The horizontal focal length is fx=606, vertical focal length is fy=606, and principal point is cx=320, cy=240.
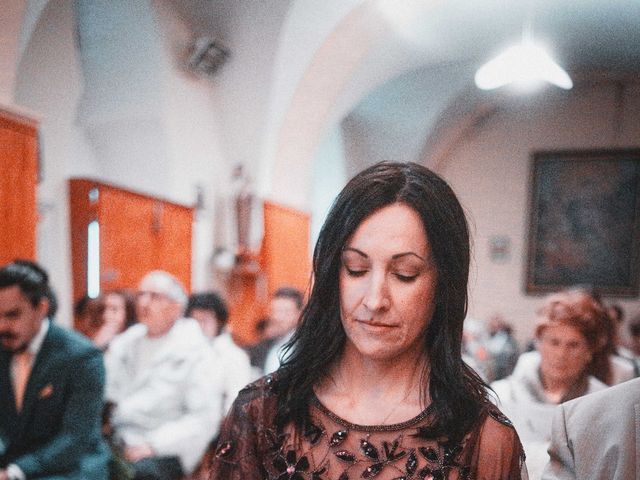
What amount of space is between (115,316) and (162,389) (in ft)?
4.45

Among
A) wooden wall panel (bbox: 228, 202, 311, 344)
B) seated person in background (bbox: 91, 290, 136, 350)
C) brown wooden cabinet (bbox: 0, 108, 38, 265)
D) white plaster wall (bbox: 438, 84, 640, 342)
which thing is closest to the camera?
brown wooden cabinet (bbox: 0, 108, 38, 265)

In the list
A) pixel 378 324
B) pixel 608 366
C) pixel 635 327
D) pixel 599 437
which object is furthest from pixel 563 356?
pixel 635 327

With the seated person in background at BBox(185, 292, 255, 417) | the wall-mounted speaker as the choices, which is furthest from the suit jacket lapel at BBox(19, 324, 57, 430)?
the wall-mounted speaker

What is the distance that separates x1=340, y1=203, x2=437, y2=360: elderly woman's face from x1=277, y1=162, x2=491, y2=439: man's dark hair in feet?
0.08

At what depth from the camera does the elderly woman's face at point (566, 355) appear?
2646 millimetres

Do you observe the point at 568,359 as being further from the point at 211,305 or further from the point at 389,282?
the point at 211,305

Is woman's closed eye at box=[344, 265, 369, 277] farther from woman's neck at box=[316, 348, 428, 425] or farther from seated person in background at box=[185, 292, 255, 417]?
seated person in background at box=[185, 292, 255, 417]

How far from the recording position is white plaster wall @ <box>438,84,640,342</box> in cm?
1077

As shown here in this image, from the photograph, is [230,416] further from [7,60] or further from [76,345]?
[7,60]

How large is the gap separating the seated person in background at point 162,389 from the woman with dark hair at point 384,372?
7.17 feet

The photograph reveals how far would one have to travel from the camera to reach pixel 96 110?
263 inches

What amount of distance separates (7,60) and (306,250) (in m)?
5.45

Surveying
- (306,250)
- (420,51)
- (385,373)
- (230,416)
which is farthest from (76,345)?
(420,51)

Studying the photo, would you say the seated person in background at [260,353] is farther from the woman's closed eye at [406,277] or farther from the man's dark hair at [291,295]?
the woman's closed eye at [406,277]
